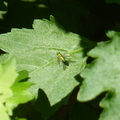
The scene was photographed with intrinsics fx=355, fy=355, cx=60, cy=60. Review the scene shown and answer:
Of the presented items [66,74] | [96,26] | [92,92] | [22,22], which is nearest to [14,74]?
[92,92]

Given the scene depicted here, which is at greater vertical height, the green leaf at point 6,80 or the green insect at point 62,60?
the green leaf at point 6,80

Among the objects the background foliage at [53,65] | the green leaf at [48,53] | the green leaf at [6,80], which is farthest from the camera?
the green leaf at [48,53]

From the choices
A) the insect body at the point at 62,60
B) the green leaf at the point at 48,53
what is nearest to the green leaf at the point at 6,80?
the green leaf at the point at 48,53

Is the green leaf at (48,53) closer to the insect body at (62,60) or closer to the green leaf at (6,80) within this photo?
the insect body at (62,60)

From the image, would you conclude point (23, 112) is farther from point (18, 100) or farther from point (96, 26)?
point (96, 26)

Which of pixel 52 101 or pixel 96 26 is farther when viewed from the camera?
pixel 96 26

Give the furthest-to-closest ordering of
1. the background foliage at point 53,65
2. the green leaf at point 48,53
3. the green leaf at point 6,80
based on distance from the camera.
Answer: the green leaf at point 48,53
the background foliage at point 53,65
the green leaf at point 6,80

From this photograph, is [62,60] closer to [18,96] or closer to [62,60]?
[62,60]
